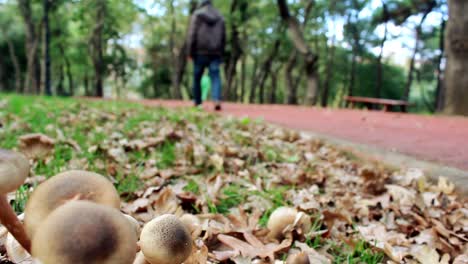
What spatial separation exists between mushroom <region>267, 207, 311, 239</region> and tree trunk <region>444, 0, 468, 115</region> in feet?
29.1

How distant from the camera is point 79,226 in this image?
708 millimetres

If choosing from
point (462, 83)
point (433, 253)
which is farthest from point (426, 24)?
point (433, 253)

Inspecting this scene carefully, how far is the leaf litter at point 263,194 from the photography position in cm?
173

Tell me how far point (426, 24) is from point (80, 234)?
99.3 ft

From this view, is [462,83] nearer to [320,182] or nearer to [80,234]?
[320,182]

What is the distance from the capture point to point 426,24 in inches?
1057

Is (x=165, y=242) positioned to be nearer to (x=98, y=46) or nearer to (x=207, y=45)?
(x=207, y=45)

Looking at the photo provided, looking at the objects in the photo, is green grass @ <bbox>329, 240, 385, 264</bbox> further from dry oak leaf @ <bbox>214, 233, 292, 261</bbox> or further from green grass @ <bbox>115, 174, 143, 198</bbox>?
green grass @ <bbox>115, 174, 143, 198</bbox>

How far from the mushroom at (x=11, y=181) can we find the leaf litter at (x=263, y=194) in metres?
0.38

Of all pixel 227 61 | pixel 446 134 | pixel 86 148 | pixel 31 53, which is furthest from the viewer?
pixel 227 61

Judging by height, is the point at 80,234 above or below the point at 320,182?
above

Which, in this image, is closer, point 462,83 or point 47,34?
point 462,83

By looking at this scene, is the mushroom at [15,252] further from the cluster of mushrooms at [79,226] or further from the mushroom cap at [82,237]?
the mushroom cap at [82,237]

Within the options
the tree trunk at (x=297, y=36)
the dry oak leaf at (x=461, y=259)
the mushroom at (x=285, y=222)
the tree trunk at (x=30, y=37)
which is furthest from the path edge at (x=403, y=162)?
the tree trunk at (x=30, y=37)
